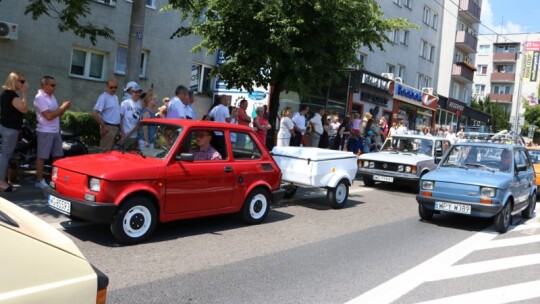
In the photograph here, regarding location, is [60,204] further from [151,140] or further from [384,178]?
[384,178]

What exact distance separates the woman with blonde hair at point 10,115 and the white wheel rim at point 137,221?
3.35m

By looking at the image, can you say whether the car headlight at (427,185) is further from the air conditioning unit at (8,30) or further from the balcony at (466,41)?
the balcony at (466,41)

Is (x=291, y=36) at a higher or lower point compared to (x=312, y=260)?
higher

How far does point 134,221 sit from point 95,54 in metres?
13.6

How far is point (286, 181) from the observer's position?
9.66 metres

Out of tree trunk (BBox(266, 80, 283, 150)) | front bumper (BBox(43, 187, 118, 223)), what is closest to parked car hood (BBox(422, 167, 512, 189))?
tree trunk (BBox(266, 80, 283, 150))

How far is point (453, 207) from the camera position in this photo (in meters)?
8.50

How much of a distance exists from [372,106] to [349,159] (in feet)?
62.2

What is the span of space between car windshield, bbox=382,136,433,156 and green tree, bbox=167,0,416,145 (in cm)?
267

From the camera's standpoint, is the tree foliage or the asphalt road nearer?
the asphalt road

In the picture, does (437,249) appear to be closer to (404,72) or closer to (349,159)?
(349,159)

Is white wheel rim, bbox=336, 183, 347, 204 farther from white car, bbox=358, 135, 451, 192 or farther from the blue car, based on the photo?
white car, bbox=358, 135, 451, 192

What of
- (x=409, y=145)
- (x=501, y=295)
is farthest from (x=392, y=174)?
(x=501, y=295)

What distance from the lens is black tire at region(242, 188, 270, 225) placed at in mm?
7582
